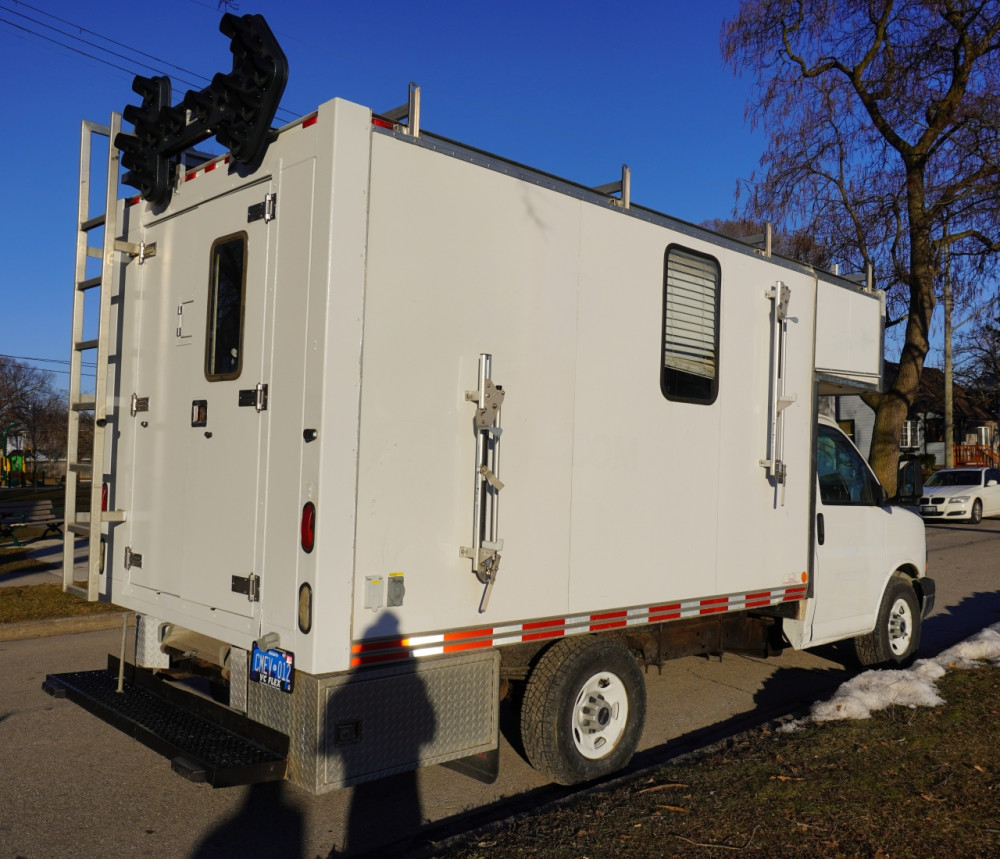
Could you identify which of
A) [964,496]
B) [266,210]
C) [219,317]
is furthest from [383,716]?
[964,496]

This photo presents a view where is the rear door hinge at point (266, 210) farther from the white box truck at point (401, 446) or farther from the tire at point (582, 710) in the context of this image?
the tire at point (582, 710)

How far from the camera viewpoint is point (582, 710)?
16.3 feet

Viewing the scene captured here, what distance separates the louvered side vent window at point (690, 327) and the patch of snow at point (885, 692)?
6.70 feet

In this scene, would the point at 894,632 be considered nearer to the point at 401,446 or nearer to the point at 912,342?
the point at 401,446

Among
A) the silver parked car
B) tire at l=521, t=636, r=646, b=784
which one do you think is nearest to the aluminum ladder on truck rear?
tire at l=521, t=636, r=646, b=784

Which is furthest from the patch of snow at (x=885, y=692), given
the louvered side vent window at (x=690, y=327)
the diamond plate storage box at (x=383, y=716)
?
the diamond plate storage box at (x=383, y=716)

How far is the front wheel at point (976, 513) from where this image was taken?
2327 centimetres

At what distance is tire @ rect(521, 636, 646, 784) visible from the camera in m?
4.73

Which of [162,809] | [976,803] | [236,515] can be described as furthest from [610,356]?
[162,809]

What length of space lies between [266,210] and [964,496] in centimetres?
2300

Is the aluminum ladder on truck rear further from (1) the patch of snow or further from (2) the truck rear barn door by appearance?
(1) the patch of snow

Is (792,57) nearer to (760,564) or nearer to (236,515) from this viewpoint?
(760,564)

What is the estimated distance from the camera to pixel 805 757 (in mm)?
4922

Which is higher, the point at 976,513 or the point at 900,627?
the point at 976,513
